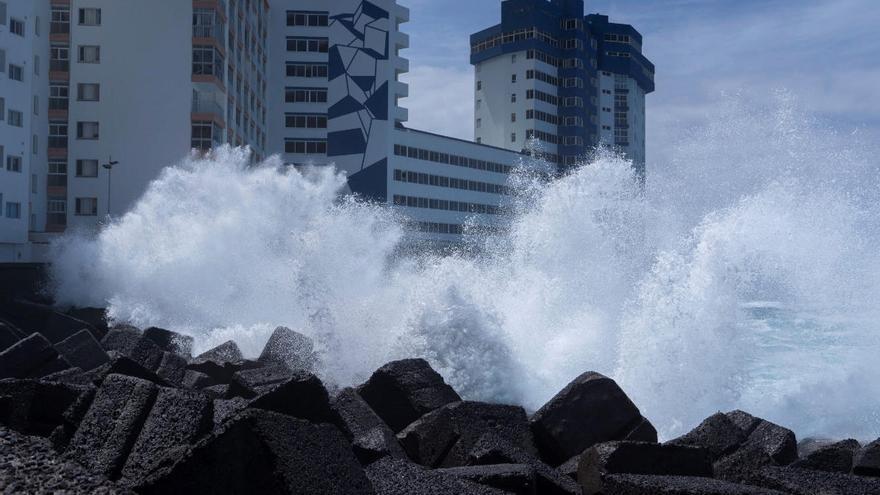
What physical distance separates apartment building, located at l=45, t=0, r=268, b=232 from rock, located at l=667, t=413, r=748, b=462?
134ft

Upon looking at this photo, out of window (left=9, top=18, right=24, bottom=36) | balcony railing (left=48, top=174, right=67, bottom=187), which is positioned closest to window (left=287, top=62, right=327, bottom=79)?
balcony railing (left=48, top=174, right=67, bottom=187)

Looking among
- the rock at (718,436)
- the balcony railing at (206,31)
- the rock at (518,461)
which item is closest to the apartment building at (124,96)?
the balcony railing at (206,31)

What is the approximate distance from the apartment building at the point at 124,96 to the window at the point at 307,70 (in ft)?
67.7

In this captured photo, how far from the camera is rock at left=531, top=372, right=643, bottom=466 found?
28.4 ft

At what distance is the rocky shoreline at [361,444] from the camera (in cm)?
498

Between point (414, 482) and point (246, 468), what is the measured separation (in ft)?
4.21

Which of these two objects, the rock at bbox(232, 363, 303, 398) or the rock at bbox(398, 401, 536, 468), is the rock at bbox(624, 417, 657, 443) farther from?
the rock at bbox(232, 363, 303, 398)

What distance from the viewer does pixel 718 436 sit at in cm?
877

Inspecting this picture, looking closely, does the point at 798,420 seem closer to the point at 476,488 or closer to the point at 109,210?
the point at 476,488

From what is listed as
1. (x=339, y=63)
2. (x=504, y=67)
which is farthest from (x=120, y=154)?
(x=504, y=67)

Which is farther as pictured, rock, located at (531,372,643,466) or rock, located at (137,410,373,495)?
rock, located at (531,372,643,466)

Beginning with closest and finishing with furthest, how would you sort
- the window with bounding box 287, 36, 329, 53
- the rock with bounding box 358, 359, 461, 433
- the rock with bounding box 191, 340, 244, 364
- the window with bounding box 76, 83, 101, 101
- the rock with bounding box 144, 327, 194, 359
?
the rock with bounding box 358, 359, 461, 433
the rock with bounding box 191, 340, 244, 364
the rock with bounding box 144, 327, 194, 359
the window with bounding box 76, 83, 101, 101
the window with bounding box 287, 36, 329, 53

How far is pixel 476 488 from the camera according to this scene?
5668mm

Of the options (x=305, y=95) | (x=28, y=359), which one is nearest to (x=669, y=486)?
(x=28, y=359)
